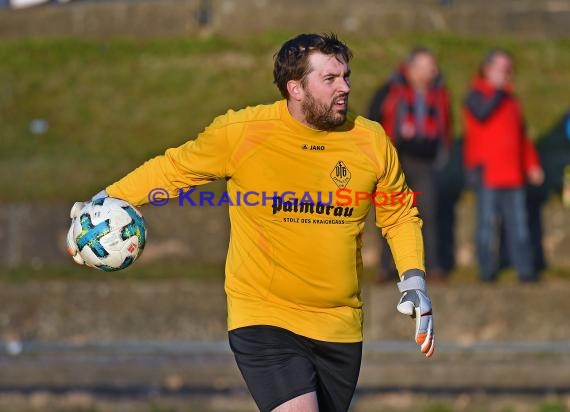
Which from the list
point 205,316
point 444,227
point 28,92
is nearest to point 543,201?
point 444,227

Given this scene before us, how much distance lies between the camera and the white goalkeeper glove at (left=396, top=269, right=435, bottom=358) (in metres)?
6.30

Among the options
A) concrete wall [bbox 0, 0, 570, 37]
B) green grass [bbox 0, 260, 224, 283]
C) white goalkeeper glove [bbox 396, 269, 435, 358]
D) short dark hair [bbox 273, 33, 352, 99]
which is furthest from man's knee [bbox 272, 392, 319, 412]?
concrete wall [bbox 0, 0, 570, 37]

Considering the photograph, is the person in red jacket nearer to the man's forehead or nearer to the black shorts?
the black shorts

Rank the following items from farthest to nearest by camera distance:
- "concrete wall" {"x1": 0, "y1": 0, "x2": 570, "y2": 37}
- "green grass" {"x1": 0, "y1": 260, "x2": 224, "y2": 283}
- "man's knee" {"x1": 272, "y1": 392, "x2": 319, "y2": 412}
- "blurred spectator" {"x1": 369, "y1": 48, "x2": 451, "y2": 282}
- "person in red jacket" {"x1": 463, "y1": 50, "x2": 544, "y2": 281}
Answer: "concrete wall" {"x1": 0, "y1": 0, "x2": 570, "y2": 37} < "green grass" {"x1": 0, "y1": 260, "x2": 224, "y2": 283} < "person in red jacket" {"x1": 463, "y1": 50, "x2": 544, "y2": 281} < "blurred spectator" {"x1": 369, "y1": 48, "x2": 451, "y2": 282} < "man's knee" {"x1": 272, "y1": 392, "x2": 319, "y2": 412}

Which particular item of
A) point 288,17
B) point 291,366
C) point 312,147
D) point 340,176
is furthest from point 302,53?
point 288,17

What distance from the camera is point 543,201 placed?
41.8ft

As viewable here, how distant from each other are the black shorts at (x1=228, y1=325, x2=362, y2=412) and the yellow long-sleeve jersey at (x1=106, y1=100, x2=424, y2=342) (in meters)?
0.05

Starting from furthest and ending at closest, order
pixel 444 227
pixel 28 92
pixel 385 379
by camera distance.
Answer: pixel 28 92
pixel 444 227
pixel 385 379

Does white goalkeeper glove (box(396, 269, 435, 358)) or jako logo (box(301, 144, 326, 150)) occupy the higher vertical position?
jako logo (box(301, 144, 326, 150))

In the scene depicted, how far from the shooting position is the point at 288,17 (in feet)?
53.3

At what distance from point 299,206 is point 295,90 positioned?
543 mm

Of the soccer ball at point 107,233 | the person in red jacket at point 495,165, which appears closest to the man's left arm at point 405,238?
the soccer ball at point 107,233

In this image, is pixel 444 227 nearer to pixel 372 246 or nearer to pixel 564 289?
pixel 372 246

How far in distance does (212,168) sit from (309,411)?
1.23 meters
